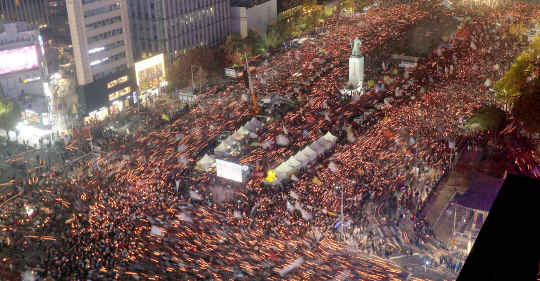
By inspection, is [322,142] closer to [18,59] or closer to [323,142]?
[323,142]

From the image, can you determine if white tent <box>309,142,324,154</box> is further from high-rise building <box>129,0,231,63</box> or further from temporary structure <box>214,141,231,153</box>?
high-rise building <box>129,0,231,63</box>

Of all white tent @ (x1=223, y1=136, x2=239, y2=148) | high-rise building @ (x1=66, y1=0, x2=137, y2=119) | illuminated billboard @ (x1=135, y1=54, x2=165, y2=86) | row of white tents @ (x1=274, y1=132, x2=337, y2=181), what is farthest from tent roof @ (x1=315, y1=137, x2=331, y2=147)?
illuminated billboard @ (x1=135, y1=54, x2=165, y2=86)

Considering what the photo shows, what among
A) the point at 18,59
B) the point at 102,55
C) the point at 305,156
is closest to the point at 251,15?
the point at 102,55

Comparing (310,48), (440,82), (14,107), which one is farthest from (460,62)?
(14,107)

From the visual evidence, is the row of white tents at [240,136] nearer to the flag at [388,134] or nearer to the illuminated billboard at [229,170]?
the illuminated billboard at [229,170]

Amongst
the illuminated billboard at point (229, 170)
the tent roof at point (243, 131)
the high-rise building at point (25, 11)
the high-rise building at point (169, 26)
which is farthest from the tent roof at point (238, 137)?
the high-rise building at point (25, 11)
